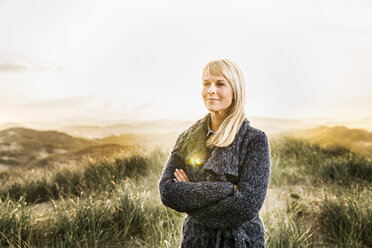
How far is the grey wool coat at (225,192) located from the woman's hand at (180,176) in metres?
0.03

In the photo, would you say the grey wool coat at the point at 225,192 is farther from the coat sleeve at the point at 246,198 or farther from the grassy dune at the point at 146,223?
the grassy dune at the point at 146,223

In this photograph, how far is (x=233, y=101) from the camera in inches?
76.5

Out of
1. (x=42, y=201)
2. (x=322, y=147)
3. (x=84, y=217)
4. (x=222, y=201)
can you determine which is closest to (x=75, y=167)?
(x=42, y=201)

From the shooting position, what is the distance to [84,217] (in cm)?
380

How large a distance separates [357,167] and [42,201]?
686 cm

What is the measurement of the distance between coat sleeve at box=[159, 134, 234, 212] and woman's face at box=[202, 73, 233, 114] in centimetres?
49

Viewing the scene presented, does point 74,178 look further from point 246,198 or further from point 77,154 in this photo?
point 246,198

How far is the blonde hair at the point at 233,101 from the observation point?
6.06 feet

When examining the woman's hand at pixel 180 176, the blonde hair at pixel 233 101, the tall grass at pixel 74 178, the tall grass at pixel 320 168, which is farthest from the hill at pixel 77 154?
the blonde hair at pixel 233 101

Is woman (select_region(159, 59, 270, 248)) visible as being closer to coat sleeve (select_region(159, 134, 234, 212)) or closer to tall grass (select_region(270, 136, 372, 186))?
coat sleeve (select_region(159, 134, 234, 212))

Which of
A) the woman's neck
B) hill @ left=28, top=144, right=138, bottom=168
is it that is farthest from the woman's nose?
hill @ left=28, top=144, right=138, bottom=168

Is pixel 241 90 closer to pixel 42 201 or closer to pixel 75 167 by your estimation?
pixel 42 201

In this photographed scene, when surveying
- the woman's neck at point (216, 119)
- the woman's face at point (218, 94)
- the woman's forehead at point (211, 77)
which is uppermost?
the woman's forehead at point (211, 77)

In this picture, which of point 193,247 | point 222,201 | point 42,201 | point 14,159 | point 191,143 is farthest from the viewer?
point 14,159
